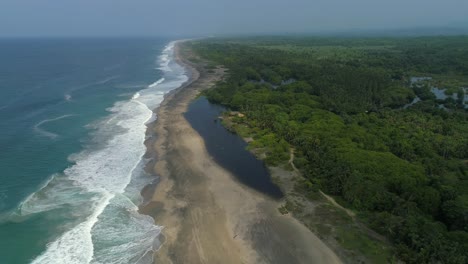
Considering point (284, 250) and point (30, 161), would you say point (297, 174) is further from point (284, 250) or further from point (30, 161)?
point (30, 161)

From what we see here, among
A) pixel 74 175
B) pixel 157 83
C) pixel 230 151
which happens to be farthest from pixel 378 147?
pixel 157 83

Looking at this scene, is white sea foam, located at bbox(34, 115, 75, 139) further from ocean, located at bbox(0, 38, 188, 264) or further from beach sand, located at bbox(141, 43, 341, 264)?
beach sand, located at bbox(141, 43, 341, 264)

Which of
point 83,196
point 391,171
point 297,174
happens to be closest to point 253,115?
point 297,174


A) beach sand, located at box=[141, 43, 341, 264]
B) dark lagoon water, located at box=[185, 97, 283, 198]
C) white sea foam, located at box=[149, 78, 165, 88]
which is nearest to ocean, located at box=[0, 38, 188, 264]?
beach sand, located at box=[141, 43, 341, 264]

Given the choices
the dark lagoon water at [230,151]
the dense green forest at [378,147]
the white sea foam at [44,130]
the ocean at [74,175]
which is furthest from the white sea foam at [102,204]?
the dense green forest at [378,147]

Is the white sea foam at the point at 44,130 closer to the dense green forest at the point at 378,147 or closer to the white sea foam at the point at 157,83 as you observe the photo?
the dense green forest at the point at 378,147

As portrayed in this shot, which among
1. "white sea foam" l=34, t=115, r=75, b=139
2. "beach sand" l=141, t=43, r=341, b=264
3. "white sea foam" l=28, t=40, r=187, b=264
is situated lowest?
"beach sand" l=141, t=43, r=341, b=264
